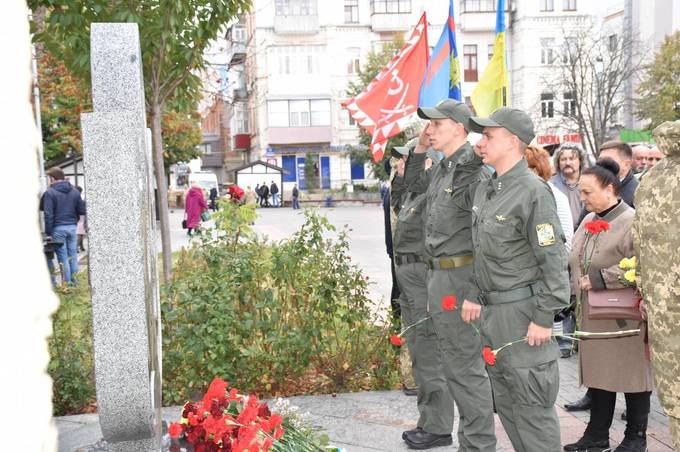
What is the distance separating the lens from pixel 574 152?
723 cm

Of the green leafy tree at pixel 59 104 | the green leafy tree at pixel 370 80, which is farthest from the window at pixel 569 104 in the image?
the green leafy tree at pixel 59 104

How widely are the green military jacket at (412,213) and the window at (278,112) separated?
4623cm

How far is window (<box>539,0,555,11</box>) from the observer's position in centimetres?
4895

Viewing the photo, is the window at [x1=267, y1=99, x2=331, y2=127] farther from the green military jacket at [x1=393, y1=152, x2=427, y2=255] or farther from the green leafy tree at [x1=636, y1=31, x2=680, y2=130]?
the green military jacket at [x1=393, y1=152, x2=427, y2=255]

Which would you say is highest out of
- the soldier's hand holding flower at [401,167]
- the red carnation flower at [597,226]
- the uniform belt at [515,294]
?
the soldier's hand holding flower at [401,167]

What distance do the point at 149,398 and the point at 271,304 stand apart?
9.57 ft

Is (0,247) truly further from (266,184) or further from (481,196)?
(266,184)

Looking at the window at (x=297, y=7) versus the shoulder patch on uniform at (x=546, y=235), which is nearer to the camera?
the shoulder patch on uniform at (x=546, y=235)

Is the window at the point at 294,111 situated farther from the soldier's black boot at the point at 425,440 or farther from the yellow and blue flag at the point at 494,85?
the soldier's black boot at the point at 425,440

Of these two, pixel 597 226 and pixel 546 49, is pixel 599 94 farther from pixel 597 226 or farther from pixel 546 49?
pixel 597 226

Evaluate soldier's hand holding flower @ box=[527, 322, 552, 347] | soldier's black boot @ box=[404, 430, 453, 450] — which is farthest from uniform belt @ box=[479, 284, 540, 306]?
soldier's black boot @ box=[404, 430, 453, 450]

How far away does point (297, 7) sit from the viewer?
165 ft

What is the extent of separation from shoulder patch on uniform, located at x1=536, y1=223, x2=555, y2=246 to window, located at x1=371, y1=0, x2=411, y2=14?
48.8 m

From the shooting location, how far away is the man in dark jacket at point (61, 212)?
1280 cm
